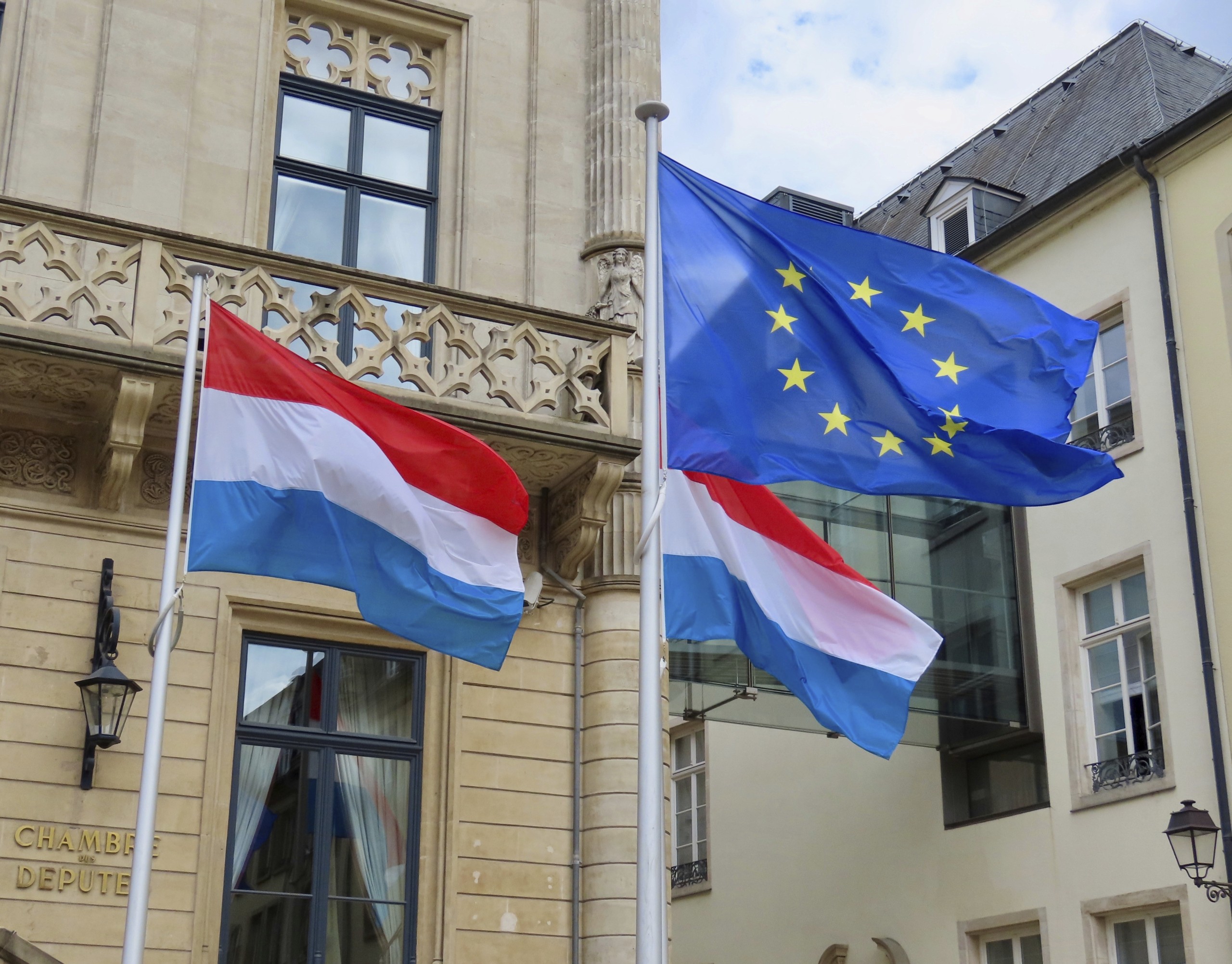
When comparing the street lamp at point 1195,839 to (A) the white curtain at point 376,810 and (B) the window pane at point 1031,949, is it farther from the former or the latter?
(A) the white curtain at point 376,810

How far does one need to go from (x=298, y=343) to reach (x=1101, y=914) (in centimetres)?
1348

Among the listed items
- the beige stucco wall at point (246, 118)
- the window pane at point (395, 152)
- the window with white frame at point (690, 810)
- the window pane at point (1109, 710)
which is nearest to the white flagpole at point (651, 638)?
the beige stucco wall at point (246, 118)

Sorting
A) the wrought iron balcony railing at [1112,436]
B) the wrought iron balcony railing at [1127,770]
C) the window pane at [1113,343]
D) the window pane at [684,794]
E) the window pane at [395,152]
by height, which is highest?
the window pane at [1113,343]

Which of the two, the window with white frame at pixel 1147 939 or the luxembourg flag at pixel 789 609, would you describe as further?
the window with white frame at pixel 1147 939

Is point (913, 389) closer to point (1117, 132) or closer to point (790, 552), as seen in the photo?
point (790, 552)

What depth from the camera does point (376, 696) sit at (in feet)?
39.7

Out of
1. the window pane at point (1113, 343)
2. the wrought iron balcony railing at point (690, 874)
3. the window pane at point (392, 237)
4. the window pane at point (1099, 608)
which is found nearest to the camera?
the window pane at point (392, 237)

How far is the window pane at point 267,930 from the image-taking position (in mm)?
10969

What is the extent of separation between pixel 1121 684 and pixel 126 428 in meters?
14.4

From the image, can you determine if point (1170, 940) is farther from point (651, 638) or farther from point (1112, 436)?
point (651, 638)

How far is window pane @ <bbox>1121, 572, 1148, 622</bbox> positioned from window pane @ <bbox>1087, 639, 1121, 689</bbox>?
455 millimetres

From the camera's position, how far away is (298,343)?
12078 mm

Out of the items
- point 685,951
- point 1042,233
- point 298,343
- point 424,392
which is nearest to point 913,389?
point 424,392

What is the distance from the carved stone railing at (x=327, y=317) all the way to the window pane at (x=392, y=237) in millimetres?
617
